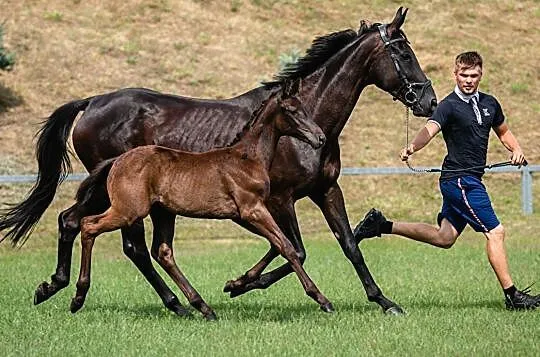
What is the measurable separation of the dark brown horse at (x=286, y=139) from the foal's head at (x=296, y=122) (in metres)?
Result: 0.41

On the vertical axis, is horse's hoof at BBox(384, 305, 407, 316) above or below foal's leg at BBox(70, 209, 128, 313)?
below

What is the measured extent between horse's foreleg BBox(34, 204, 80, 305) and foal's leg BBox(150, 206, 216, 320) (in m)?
0.88

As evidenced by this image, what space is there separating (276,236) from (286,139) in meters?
1.07

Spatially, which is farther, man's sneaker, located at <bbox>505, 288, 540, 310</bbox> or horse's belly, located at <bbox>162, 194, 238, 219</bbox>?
man's sneaker, located at <bbox>505, 288, 540, 310</bbox>

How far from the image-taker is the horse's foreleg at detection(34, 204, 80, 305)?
359 inches

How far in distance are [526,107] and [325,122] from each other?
18969 millimetres

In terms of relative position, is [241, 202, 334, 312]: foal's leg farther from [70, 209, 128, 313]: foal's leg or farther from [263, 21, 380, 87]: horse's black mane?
[263, 21, 380, 87]: horse's black mane

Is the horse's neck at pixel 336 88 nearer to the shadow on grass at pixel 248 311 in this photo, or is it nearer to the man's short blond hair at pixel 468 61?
the man's short blond hair at pixel 468 61

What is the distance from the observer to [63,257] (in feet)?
30.3

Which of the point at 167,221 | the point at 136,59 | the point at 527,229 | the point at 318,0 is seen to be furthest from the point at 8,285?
the point at 318,0

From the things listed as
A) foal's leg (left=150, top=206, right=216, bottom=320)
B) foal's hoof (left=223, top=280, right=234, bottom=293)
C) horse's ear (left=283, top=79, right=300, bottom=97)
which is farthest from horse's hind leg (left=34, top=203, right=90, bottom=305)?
horse's ear (left=283, top=79, right=300, bottom=97)

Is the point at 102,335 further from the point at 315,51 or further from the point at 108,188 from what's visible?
the point at 315,51

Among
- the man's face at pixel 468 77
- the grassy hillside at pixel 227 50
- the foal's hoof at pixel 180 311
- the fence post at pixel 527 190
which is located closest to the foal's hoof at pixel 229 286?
the foal's hoof at pixel 180 311

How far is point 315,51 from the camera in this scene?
9195mm
